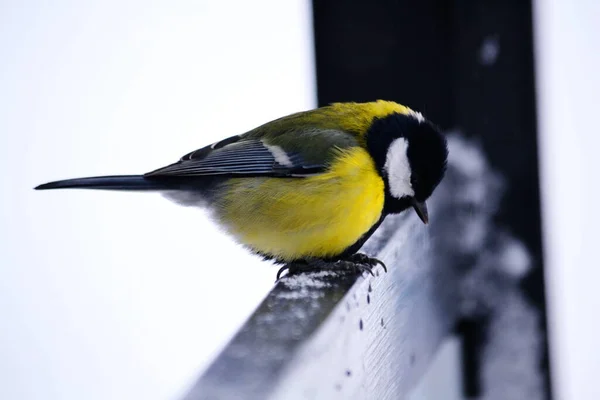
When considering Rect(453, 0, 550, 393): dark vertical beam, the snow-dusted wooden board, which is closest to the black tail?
the snow-dusted wooden board

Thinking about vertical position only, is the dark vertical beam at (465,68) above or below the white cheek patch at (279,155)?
above

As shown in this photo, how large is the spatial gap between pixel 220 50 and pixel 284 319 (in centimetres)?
138

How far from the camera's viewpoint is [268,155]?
1.85 meters

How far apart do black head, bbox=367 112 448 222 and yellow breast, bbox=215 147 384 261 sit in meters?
0.03

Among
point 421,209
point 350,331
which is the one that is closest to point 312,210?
point 421,209

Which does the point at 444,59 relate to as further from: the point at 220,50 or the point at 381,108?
the point at 220,50

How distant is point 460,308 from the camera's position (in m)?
1.78

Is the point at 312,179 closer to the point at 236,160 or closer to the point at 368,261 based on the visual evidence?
the point at 236,160

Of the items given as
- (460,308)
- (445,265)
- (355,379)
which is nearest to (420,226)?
(445,265)

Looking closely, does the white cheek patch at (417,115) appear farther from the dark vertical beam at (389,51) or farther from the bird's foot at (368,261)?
the bird's foot at (368,261)

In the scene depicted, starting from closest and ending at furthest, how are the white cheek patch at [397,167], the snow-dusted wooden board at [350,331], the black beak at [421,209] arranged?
the snow-dusted wooden board at [350,331] → the black beak at [421,209] → the white cheek patch at [397,167]

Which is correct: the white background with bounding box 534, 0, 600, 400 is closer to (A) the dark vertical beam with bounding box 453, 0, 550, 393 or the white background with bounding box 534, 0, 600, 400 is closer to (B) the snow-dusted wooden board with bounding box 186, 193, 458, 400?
(A) the dark vertical beam with bounding box 453, 0, 550, 393

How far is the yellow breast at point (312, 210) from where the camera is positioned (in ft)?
5.35

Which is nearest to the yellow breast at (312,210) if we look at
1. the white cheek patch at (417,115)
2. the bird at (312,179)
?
the bird at (312,179)
